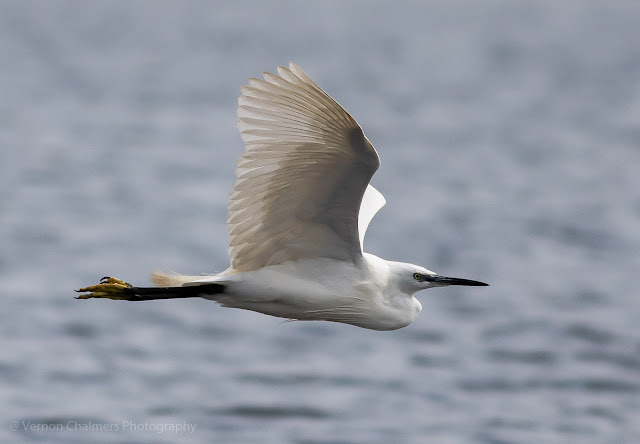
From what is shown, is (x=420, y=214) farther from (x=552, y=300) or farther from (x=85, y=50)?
(x=85, y=50)

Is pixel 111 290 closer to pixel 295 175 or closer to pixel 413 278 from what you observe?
pixel 295 175

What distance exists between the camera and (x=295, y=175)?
6070 millimetres

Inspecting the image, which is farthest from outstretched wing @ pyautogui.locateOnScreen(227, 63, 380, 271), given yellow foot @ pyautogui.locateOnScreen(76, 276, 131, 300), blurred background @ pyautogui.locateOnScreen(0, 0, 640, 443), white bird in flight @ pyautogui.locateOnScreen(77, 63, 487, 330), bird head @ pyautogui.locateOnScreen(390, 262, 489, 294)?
blurred background @ pyautogui.locateOnScreen(0, 0, 640, 443)

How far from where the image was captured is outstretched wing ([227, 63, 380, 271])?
5738mm

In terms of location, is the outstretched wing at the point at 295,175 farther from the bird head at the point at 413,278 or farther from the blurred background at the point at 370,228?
the blurred background at the point at 370,228

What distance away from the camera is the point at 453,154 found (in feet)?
75.4

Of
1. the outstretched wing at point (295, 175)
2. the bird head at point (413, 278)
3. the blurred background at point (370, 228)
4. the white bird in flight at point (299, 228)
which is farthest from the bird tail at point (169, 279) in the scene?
the blurred background at point (370, 228)

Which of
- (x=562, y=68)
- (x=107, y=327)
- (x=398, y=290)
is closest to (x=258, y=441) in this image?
(x=107, y=327)

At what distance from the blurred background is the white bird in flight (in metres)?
8.25

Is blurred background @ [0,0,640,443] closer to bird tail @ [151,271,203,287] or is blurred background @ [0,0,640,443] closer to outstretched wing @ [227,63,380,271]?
bird tail @ [151,271,203,287]

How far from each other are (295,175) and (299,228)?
0.46 m

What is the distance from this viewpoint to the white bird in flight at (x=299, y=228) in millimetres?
5785

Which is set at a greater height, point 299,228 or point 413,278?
point 299,228

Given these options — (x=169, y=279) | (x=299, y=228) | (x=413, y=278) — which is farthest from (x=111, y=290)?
(x=413, y=278)
